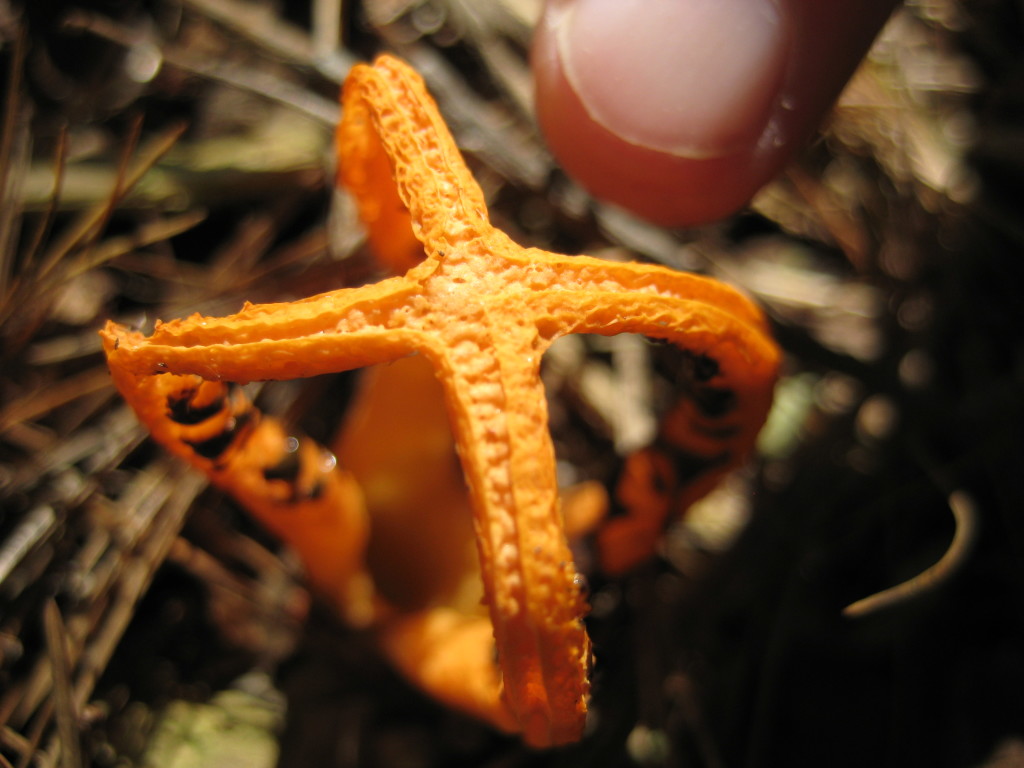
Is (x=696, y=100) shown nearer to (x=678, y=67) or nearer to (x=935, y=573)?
(x=678, y=67)

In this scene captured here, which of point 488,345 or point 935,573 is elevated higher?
point 488,345

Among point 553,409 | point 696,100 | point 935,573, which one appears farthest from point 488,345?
point 553,409

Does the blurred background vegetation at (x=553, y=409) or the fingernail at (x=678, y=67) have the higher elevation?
the fingernail at (x=678, y=67)

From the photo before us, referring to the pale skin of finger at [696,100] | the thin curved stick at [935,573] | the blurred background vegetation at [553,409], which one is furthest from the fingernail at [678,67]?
the thin curved stick at [935,573]

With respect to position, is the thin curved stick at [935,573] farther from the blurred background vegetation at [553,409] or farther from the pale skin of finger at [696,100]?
the pale skin of finger at [696,100]

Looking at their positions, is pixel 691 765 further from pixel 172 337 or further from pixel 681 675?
pixel 172 337

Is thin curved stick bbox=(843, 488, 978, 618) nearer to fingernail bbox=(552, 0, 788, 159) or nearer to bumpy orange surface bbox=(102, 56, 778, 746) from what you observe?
bumpy orange surface bbox=(102, 56, 778, 746)
